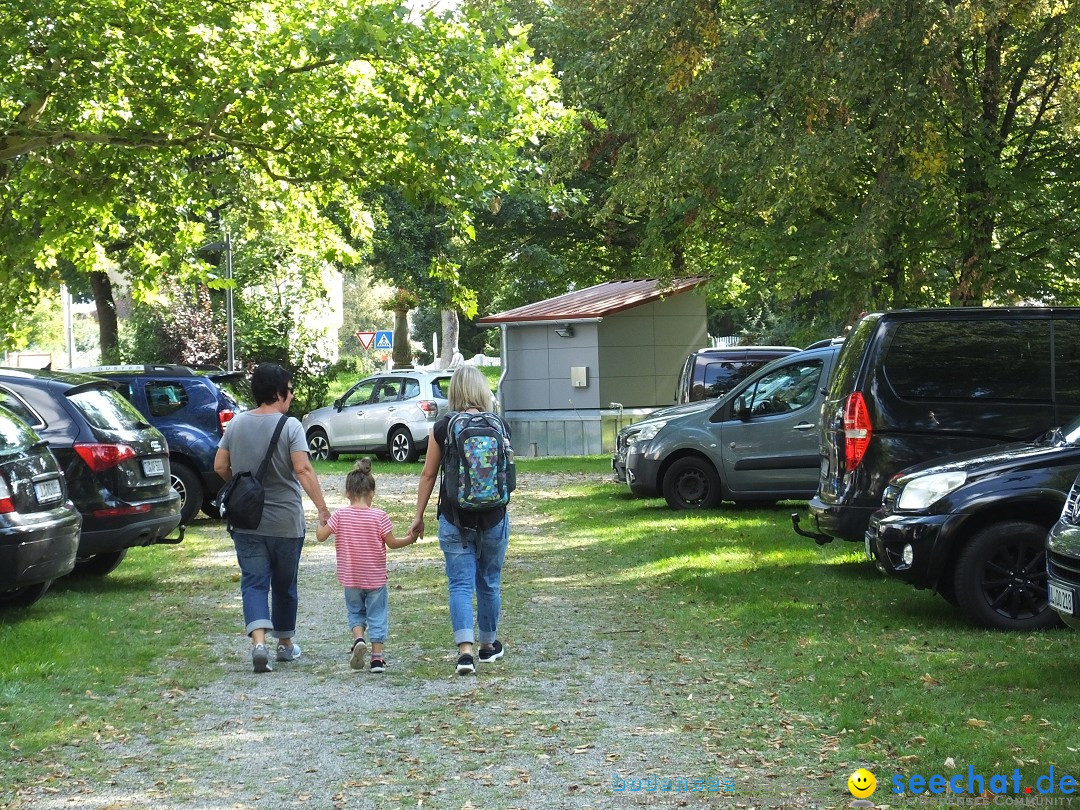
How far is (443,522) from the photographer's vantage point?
8.34 meters

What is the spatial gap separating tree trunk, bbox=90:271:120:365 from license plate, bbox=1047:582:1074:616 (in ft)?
111

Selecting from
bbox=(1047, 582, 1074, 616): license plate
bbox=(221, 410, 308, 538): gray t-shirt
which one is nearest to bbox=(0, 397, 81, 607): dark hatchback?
bbox=(221, 410, 308, 538): gray t-shirt

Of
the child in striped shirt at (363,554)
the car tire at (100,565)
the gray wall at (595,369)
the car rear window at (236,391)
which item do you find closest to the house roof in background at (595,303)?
the gray wall at (595,369)

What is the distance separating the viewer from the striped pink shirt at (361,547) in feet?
27.7

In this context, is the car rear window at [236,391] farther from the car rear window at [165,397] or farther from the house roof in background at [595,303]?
the house roof in background at [595,303]

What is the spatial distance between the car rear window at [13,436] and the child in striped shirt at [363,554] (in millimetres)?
2329

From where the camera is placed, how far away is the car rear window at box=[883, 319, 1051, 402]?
10398 mm

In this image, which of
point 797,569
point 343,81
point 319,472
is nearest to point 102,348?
point 319,472

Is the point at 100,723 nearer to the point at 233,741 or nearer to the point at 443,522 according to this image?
the point at 233,741

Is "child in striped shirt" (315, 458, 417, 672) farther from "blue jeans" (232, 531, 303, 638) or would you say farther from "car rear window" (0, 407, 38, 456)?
"car rear window" (0, 407, 38, 456)

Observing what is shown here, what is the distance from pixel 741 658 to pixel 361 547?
238cm

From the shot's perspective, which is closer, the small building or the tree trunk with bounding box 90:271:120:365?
the small building

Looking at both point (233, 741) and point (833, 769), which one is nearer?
point (833, 769)

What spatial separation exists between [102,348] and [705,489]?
2624 centimetres
